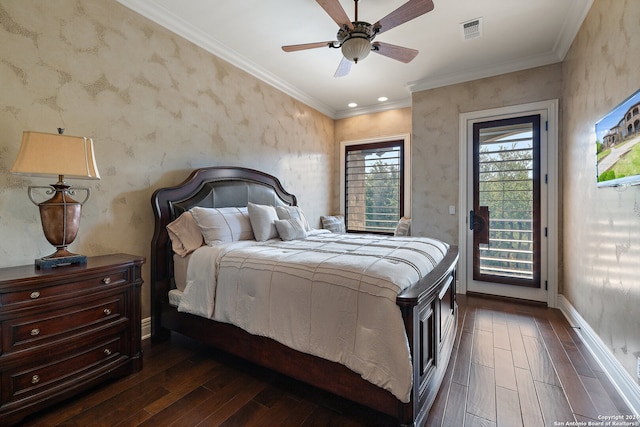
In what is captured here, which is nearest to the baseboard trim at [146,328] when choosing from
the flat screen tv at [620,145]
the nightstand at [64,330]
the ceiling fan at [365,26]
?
the nightstand at [64,330]

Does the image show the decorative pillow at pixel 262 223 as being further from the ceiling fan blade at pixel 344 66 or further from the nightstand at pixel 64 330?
the ceiling fan blade at pixel 344 66

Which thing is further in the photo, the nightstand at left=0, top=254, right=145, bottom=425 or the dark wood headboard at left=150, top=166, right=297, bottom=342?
the dark wood headboard at left=150, top=166, right=297, bottom=342

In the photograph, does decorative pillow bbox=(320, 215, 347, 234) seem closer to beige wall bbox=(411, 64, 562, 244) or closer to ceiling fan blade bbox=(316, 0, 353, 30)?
beige wall bbox=(411, 64, 562, 244)

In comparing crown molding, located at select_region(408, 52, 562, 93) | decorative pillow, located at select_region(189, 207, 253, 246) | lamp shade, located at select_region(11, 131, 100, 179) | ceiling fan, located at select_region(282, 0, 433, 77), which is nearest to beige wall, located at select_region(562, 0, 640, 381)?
crown molding, located at select_region(408, 52, 562, 93)

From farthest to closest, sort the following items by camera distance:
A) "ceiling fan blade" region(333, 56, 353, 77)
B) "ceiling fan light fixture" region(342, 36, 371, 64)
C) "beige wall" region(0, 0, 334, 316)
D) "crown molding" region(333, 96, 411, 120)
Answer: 1. "crown molding" region(333, 96, 411, 120)
2. "ceiling fan blade" region(333, 56, 353, 77)
3. "ceiling fan light fixture" region(342, 36, 371, 64)
4. "beige wall" region(0, 0, 334, 316)

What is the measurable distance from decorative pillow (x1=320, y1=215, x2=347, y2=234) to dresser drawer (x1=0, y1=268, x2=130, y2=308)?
3.32 meters

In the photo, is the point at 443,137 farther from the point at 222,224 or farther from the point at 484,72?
the point at 222,224

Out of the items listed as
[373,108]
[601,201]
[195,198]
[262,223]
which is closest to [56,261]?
[195,198]

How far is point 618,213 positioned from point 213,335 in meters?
2.95

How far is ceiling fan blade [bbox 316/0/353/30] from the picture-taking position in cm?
192

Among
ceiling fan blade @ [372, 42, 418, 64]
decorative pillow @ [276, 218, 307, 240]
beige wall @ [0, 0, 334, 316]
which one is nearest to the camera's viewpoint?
beige wall @ [0, 0, 334, 316]

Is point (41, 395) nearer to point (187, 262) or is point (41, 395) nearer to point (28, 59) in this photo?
point (187, 262)

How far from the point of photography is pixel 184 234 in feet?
8.05

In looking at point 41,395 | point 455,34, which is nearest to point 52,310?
point 41,395
